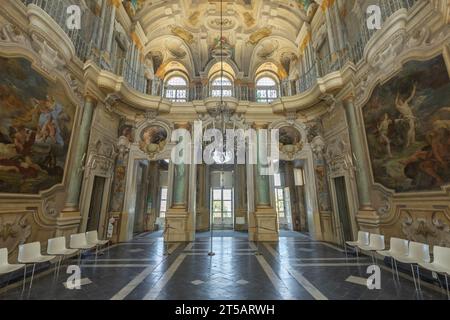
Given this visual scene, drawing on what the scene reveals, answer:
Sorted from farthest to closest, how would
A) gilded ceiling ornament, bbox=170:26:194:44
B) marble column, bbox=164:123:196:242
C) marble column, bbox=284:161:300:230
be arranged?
marble column, bbox=284:161:300:230 < gilded ceiling ornament, bbox=170:26:194:44 < marble column, bbox=164:123:196:242

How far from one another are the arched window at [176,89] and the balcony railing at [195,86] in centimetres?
66

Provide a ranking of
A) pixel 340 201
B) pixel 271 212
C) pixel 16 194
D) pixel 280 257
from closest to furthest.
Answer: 1. pixel 16 194
2. pixel 280 257
3. pixel 340 201
4. pixel 271 212

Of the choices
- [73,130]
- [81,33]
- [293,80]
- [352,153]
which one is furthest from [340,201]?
[81,33]

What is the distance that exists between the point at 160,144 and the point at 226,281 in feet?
22.7

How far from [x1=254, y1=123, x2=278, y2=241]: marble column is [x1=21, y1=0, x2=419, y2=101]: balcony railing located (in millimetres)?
2699

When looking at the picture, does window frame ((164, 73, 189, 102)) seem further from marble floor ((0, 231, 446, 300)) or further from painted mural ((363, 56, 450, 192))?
painted mural ((363, 56, 450, 192))

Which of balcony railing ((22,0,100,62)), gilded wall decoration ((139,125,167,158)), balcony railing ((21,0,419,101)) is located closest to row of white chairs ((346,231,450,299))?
balcony railing ((21,0,419,101))

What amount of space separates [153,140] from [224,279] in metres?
7.36

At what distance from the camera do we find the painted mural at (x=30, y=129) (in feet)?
14.4

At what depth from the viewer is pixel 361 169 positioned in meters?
6.55

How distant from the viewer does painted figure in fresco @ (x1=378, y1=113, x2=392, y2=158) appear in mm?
5508

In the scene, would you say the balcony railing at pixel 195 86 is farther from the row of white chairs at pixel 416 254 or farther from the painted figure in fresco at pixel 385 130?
the row of white chairs at pixel 416 254

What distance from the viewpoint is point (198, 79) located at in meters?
11.2

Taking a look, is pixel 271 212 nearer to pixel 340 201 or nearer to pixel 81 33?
pixel 340 201
